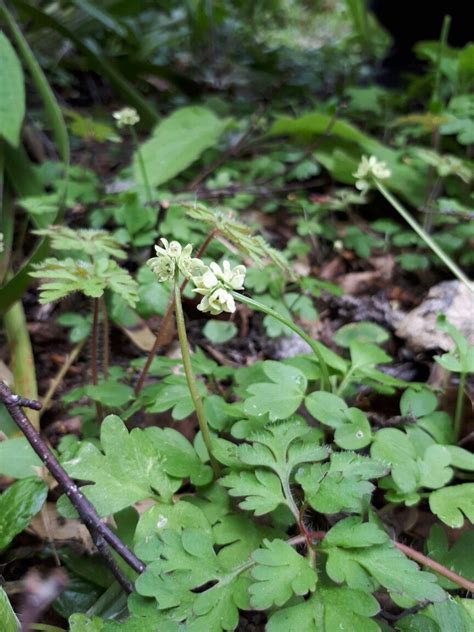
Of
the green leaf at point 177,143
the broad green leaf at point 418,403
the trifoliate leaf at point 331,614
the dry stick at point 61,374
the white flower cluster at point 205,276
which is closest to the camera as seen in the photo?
the trifoliate leaf at point 331,614

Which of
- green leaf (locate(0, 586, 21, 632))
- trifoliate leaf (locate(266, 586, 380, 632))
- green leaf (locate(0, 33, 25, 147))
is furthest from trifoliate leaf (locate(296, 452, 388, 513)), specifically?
green leaf (locate(0, 33, 25, 147))

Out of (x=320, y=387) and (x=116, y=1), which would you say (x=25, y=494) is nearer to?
(x=320, y=387)

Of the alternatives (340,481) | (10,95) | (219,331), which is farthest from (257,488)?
(10,95)

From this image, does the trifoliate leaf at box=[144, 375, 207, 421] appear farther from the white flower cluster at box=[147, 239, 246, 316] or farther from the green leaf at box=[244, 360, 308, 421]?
the white flower cluster at box=[147, 239, 246, 316]

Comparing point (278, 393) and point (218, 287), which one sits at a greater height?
point (218, 287)

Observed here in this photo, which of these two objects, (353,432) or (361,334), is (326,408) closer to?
(353,432)

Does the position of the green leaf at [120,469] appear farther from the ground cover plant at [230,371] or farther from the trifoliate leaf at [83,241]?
the trifoliate leaf at [83,241]

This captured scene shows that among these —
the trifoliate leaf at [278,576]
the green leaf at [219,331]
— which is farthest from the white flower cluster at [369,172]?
the trifoliate leaf at [278,576]
